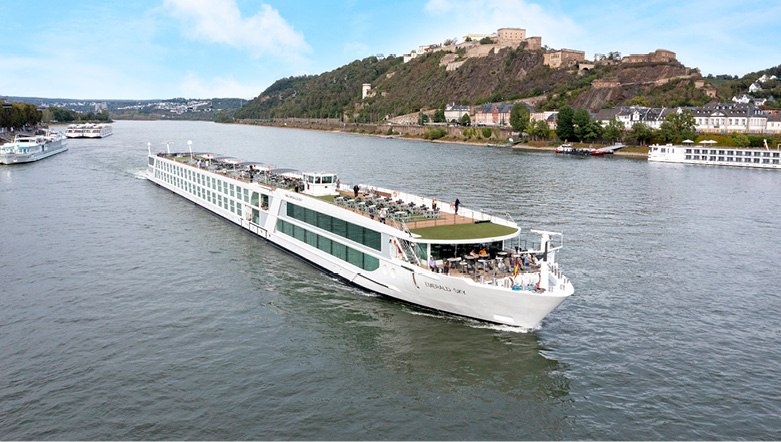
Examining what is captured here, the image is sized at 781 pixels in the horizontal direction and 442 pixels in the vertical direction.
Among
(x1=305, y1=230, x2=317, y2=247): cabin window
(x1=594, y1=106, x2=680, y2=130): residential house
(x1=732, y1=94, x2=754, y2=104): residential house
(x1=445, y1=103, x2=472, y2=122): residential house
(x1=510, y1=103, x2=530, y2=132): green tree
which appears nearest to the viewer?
(x1=305, y1=230, x2=317, y2=247): cabin window

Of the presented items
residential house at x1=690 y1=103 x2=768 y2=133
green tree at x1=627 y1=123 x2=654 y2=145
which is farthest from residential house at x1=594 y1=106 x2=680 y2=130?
residential house at x1=690 y1=103 x2=768 y2=133

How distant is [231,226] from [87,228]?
9576 millimetres

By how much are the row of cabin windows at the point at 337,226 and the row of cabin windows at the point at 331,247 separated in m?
0.55

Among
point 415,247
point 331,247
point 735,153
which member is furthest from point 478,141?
point 415,247

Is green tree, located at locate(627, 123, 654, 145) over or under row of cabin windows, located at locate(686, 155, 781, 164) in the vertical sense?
over

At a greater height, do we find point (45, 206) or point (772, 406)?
point (45, 206)

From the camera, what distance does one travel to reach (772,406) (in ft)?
55.2

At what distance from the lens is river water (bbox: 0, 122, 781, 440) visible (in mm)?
15844

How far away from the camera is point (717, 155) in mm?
91938

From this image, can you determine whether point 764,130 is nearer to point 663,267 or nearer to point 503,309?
point 663,267

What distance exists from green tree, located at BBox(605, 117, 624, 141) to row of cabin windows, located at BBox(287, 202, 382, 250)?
97682 mm

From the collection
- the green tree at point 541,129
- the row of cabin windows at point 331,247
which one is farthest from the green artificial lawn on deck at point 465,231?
the green tree at point 541,129

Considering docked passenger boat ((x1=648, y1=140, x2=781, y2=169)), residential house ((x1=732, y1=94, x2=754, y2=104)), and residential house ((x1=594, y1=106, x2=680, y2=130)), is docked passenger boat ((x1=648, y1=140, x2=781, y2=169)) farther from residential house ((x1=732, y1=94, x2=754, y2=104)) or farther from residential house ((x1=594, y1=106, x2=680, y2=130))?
residential house ((x1=732, y1=94, x2=754, y2=104))

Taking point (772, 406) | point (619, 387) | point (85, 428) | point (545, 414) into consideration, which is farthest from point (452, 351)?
point (85, 428)
